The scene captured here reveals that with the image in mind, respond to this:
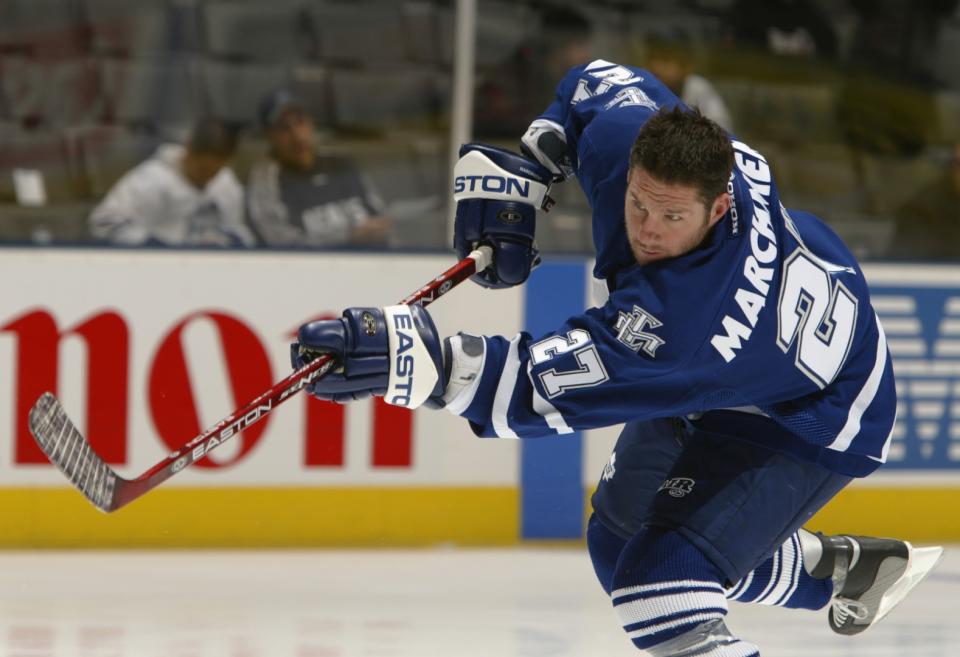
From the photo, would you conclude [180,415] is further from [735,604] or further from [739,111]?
[739,111]

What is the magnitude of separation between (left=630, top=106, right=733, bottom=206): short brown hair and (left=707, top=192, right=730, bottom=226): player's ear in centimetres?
1

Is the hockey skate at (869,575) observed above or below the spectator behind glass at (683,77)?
below

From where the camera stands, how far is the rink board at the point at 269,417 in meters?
4.05

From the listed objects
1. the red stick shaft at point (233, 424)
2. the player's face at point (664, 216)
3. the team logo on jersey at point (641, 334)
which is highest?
the player's face at point (664, 216)

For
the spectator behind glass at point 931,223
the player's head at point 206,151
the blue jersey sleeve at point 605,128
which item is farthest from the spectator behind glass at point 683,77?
the blue jersey sleeve at point 605,128

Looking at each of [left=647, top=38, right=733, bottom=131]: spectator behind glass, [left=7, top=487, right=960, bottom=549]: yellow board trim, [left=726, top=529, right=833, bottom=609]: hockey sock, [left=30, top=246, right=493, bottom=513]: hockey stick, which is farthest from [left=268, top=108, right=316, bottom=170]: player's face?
[left=726, top=529, right=833, bottom=609]: hockey sock

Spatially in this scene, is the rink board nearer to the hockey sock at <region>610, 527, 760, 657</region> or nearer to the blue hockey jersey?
the blue hockey jersey

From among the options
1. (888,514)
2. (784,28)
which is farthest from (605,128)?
(784,28)

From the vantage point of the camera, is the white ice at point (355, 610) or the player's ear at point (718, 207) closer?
the player's ear at point (718, 207)

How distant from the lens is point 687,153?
2158 mm

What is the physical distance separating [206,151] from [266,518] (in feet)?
3.45

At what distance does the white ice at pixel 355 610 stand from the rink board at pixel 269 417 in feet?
0.32

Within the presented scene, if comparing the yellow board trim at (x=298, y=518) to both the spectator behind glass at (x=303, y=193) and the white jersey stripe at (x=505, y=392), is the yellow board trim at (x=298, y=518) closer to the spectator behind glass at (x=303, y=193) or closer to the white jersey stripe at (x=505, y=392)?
the spectator behind glass at (x=303, y=193)

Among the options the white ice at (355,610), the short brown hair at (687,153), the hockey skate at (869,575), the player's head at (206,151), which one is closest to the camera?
the short brown hair at (687,153)
